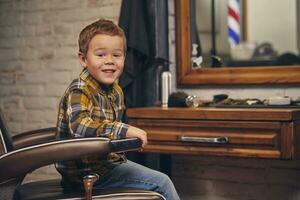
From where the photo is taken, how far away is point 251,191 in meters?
2.52

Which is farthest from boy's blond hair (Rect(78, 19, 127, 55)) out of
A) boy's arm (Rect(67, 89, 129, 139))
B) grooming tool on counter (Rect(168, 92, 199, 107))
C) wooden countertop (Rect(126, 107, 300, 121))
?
grooming tool on counter (Rect(168, 92, 199, 107))

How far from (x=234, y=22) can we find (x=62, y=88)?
42.9 inches

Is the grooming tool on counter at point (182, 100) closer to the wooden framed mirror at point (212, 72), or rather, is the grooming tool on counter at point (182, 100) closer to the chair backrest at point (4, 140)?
the wooden framed mirror at point (212, 72)

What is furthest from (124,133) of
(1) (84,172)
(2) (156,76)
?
(2) (156,76)

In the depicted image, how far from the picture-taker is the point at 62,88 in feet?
9.77

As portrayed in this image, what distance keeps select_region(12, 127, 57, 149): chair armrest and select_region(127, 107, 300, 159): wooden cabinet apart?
1.39 ft

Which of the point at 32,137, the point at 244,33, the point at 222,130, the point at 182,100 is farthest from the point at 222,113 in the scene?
the point at 32,137

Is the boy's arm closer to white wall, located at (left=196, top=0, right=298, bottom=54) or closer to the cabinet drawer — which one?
the cabinet drawer

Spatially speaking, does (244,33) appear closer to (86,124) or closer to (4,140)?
(86,124)

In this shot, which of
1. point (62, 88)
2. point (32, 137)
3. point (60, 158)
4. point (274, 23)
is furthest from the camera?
point (62, 88)

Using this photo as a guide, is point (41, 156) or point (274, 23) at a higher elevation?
point (274, 23)

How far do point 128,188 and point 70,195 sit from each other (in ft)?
0.60

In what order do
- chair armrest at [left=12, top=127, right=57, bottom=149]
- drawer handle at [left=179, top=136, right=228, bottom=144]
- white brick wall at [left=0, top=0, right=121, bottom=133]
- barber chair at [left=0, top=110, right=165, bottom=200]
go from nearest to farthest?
1. barber chair at [left=0, top=110, right=165, bottom=200]
2. chair armrest at [left=12, top=127, right=57, bottom=149]
3. drawer handle at [left=179, top=136, right=228, bottom=144]
4. white brick wall at [left=0, top=0, right=121, bottom=133]

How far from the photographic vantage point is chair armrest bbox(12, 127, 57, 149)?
1.84 meters
